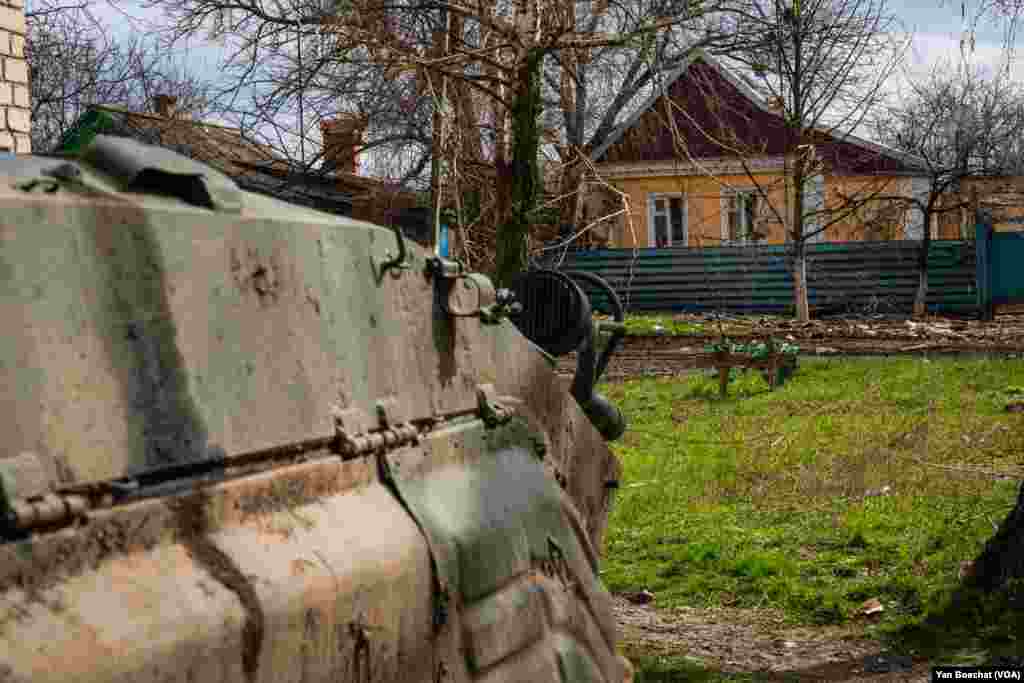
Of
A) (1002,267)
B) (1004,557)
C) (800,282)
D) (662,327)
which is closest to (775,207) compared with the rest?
(800,282)

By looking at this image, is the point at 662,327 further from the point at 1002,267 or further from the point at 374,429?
the point at 374,429

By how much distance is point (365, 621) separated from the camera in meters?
2.70

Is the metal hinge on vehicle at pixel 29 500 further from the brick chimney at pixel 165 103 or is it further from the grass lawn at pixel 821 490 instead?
the brick chimney at pixel 165 103

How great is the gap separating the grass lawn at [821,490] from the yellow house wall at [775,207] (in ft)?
39.0

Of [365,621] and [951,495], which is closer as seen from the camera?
[365,621]

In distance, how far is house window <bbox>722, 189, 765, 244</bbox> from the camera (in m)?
27.1

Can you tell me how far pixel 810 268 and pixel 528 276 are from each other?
70.2ft

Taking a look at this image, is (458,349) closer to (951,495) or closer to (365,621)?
(365,621)

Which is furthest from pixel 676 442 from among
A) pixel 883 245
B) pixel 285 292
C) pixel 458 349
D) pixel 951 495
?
pixel 883 245

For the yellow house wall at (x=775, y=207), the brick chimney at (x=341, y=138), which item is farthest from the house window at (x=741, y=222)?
the brick chimney at (x=341, y=138)

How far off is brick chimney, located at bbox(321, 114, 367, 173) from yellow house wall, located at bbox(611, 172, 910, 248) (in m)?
11.0

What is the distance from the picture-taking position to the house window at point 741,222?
27.1 m

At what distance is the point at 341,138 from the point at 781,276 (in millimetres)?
12608

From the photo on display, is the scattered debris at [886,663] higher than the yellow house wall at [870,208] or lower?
lower
